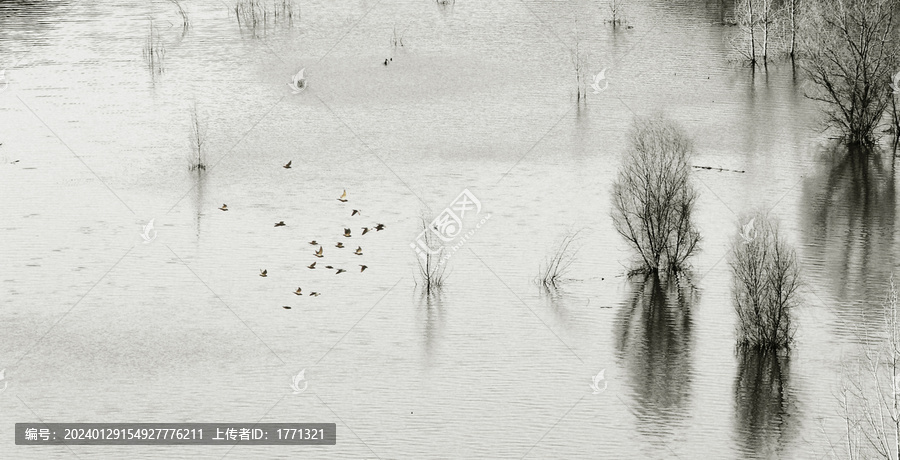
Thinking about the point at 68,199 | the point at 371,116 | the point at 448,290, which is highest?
the point at 371,116

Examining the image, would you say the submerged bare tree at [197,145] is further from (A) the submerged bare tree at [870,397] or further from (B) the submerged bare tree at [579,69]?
(A) the submerged bare tree at [870,397]

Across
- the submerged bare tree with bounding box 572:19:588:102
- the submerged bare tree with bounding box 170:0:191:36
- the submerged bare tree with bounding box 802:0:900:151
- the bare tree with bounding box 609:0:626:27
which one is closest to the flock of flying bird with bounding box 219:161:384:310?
the submerged bare tree with bounding box 572:19:588:102

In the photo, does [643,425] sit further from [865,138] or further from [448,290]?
[865,138]

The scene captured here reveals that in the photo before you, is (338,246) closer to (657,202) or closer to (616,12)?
(657,202)

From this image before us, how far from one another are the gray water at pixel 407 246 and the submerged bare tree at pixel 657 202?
0.90m

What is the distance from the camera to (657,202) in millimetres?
36656

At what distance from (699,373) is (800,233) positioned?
1023cm

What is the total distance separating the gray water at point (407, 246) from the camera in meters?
31.1

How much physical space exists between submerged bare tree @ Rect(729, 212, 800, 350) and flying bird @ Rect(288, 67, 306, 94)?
86.6 feet

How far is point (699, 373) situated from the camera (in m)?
32.7

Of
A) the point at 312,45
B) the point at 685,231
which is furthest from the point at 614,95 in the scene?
the point at 685,231

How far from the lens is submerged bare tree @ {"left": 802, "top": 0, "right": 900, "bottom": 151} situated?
158ft

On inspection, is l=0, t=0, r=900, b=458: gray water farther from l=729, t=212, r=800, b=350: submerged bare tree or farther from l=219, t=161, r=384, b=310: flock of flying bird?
l=729, t=212, r=800, b=350: submerged bare tree

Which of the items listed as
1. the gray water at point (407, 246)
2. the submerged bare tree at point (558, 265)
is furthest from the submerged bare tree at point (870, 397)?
the submerged bare tree at point (558, 265)
